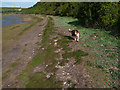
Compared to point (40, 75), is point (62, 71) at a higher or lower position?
higher

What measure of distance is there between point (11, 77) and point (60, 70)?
165 inches

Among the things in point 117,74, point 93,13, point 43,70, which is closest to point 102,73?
point 117,74

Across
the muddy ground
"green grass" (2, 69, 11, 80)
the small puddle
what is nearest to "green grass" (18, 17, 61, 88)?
the muddy ground

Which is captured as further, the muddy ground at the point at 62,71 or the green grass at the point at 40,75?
the green grass at the point at 40,75

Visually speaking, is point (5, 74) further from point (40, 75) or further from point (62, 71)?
point (62, 71)

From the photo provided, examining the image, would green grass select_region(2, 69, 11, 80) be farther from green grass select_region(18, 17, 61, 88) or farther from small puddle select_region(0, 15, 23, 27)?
small puddle select_region(0, 15, 23, 27)

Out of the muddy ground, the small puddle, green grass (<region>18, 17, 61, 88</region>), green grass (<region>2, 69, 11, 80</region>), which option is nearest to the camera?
the muddy ground

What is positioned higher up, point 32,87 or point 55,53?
point 55,53

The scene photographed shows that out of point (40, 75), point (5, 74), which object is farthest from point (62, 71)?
point (5, 74)

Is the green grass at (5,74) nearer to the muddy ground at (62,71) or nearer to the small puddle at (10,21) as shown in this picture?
the muddy ground at (62,71)

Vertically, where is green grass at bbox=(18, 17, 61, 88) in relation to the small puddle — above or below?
below

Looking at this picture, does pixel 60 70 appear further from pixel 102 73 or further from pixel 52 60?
pixel 102 73

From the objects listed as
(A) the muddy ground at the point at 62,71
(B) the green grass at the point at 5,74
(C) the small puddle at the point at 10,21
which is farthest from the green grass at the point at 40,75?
(C) the small puddle at the point at 10,21

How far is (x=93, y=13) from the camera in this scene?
59.4 ft
